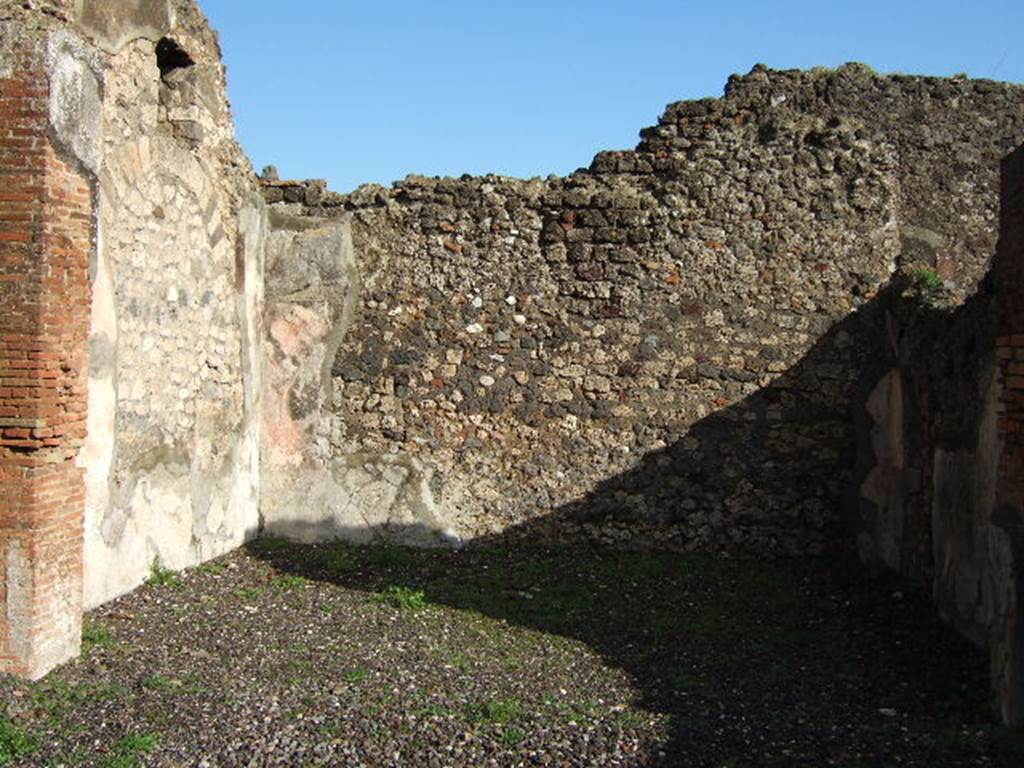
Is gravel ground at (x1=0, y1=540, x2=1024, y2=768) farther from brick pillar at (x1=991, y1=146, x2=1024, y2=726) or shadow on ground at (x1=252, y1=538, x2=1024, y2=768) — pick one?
brick pillar at (x1=991, y1=146, x2=1024, y2=726)

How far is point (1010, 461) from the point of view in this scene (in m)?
4.69

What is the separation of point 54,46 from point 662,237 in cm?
487

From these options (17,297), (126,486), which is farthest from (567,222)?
(17,297)

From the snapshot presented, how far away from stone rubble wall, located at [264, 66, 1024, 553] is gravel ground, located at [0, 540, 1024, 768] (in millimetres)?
692

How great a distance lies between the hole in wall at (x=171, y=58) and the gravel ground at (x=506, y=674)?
11.6 feet

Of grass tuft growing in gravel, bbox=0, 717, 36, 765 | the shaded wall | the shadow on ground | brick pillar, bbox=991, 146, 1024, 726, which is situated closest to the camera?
grass tuft growing in gravel, bbox=0, 717, 36, 765

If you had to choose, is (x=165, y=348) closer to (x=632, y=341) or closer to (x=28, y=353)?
(x=28, y=353)

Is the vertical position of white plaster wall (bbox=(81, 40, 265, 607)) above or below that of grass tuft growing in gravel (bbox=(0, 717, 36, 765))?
above

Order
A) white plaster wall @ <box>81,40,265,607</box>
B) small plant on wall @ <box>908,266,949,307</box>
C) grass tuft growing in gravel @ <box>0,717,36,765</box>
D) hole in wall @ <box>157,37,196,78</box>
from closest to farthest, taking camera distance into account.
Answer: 1. grass tuft growing in gravel @ <box>0,717,36,765</box>
2. white plaster wall @ <box>81,40,265,607</box>
3. hole in wall @ <box>157,37,196,78</box>
4. small plant on wall @ <box>908,266,949,307</box>

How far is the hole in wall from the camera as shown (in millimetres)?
7201

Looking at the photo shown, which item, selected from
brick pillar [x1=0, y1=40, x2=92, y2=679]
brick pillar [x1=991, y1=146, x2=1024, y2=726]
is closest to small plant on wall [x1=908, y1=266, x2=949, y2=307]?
brick pillar [x1=991, y1=146, x2=1024, y2=726]

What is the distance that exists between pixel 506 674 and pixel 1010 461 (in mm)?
2582

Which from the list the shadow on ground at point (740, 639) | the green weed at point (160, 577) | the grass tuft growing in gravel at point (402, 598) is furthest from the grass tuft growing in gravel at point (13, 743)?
the grass tuft growing in gravel at point (402, 598)

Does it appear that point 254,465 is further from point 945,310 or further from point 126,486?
point 945,310
